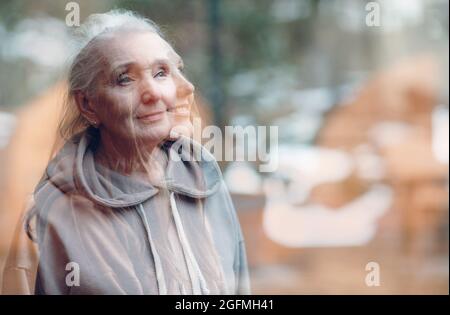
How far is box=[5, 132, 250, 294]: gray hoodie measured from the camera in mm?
1042

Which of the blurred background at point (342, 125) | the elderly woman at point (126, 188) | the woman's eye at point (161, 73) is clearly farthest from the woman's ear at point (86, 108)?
the blurred background at point (342, 125)

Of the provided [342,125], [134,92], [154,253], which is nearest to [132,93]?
[134,92]

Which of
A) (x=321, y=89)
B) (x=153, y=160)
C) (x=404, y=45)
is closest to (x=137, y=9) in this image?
(x=153, y=160)

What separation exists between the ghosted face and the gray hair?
0.01 metres

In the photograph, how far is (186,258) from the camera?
1.07 m

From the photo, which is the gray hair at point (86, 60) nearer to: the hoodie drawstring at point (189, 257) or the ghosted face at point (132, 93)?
the ghosted face at point (132, 93)

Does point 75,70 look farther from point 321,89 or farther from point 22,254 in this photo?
point 321,89

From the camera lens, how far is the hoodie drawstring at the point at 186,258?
1058 millimetres

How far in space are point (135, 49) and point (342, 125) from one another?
5.71ft

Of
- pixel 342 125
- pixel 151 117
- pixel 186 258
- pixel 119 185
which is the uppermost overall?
pixel 342 125

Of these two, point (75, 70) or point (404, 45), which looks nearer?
point (75, 70)

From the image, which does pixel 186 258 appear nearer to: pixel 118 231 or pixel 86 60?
pixel 118 231

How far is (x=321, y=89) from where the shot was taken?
2.70 metres
